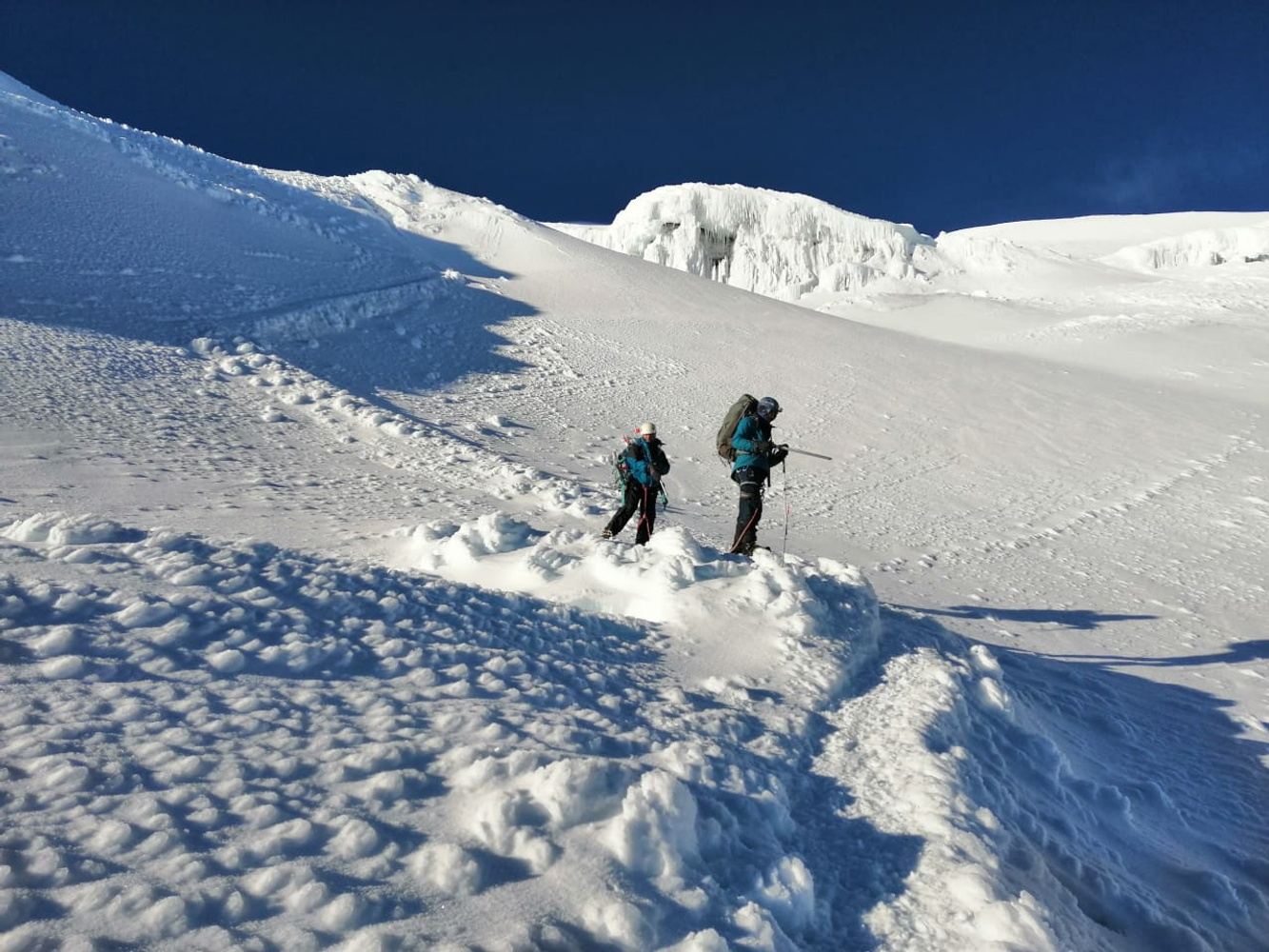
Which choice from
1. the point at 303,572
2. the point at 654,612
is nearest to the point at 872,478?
the point at 654,612

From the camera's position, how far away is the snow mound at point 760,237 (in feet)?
204

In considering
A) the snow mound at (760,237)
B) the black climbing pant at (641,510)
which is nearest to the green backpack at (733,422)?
the black climbing pant at (641,510)

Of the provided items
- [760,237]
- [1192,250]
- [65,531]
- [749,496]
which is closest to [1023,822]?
[749,496]

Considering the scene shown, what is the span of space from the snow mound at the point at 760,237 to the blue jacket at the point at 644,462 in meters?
58.4

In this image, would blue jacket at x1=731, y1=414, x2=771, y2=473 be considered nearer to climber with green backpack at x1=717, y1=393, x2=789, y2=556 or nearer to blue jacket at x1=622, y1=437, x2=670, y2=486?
climber with green backpack at x1=717, y1=393, x2=789, y2=556

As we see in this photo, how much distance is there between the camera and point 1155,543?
9375 mm

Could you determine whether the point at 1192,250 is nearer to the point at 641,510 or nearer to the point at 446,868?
the point at 641,510

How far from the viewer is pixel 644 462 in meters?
6.40

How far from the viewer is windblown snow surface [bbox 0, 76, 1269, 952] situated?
2029mm

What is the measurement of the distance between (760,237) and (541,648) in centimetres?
6620

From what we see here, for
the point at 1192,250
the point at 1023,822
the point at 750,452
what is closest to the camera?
the point at 1023,822

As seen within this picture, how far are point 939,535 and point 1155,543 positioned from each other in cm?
A: 307

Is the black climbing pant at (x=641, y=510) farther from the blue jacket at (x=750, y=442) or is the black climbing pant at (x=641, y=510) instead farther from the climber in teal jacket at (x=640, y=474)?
the blue jacket at (x=750, y=442)

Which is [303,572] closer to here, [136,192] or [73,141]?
[136,192]
